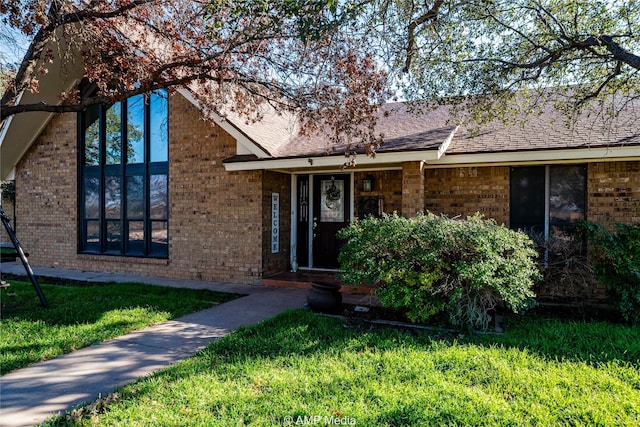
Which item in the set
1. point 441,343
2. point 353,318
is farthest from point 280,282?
point 441,343

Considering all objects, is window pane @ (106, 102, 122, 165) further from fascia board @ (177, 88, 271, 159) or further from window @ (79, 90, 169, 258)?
fascia board @ (177, 88, 271, 159)

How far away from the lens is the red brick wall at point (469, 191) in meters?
8.21

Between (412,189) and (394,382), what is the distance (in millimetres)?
→ 4671

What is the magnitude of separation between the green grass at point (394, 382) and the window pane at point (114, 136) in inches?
313

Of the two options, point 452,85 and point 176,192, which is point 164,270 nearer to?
point 176,192

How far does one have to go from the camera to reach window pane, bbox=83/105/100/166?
11.3 m

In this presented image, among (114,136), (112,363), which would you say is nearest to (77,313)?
(112,363)

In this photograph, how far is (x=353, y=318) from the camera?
6109mm

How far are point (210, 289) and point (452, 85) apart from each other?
646cm

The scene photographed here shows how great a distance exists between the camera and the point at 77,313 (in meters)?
6.48

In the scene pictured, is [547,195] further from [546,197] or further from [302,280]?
[302,280]

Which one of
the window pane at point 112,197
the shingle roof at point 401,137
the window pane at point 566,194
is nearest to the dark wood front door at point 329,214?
the shingle roof at point 401,137

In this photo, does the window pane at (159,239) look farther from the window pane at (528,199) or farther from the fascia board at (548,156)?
the window pane at (528,199)

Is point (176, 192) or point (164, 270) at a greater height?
point (176, 192)
